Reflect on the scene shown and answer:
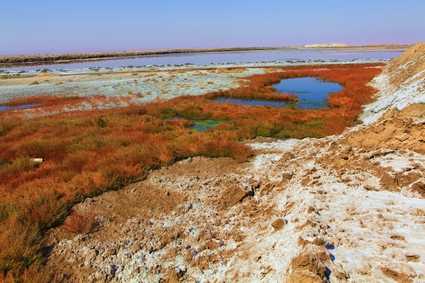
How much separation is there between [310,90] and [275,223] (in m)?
32.0

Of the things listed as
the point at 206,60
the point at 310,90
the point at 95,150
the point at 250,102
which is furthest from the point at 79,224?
the point at 206,60

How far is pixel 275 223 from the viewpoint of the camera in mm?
7281

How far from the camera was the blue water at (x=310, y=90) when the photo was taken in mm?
28653

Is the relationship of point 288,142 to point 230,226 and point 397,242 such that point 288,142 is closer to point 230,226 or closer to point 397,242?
point 230,226

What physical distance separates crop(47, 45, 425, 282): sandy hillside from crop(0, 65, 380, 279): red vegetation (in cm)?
69

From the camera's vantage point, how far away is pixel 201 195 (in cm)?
1009

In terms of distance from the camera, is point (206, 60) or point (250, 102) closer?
point (250, 102)

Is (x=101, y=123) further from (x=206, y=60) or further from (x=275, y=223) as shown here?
(x=206, y=60)

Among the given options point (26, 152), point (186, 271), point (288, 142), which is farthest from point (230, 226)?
point (26, 152)

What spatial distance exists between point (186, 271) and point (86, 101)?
28.9 meters

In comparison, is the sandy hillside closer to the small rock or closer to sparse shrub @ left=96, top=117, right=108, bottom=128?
the small rock

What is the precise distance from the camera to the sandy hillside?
5.59 meters

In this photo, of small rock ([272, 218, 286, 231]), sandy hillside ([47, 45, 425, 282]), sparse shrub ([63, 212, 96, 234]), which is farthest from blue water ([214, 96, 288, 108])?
sparse shrub ([63, 212, 96, 234])

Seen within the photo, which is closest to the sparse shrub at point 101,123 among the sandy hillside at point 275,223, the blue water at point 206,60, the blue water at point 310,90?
the sandy hillside at point 275,223
